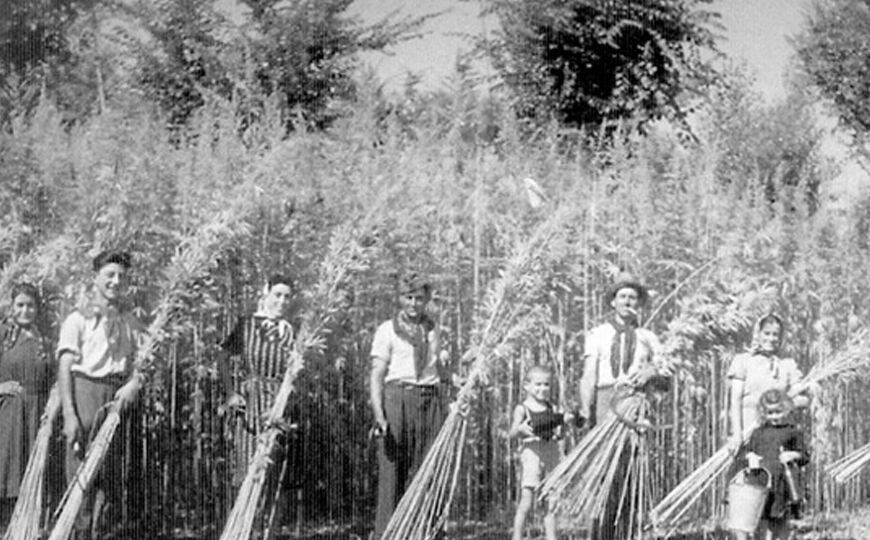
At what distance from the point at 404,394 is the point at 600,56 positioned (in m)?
4.10

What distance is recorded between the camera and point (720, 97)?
7.54m

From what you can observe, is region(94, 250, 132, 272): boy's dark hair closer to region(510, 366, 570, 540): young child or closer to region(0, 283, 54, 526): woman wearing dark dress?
region(0, 283, 54, 526): woman wearing dark dress

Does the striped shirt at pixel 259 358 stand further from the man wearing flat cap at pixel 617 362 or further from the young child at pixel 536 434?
the man wearing flat cap at pixel 617 362

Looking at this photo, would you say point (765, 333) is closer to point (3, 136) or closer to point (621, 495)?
point (621, 495)

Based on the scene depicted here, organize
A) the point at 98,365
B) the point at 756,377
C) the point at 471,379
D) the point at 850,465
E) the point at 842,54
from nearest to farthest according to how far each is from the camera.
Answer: the point at 98,365, the point at 471,379, the point at 756,377, the point at 850,465, the point at 842,54

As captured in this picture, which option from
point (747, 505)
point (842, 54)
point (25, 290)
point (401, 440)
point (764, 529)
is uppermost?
point (842, 54)

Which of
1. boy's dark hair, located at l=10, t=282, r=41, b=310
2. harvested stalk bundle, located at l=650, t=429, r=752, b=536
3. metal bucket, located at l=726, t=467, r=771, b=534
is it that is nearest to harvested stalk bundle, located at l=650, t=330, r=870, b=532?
harvested stalk bundle, located at l=650, t=429, r=752, b=536

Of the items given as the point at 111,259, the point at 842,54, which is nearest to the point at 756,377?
the point at 111,259

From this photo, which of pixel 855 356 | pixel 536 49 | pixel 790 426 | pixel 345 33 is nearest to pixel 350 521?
pixel 790 426

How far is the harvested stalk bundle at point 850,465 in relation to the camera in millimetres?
4817

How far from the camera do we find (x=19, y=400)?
408 cm

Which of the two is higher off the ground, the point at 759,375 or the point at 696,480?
the point at 759,375

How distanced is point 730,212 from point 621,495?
76.9 inches

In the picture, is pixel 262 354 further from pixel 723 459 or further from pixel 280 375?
pixel 723 459
